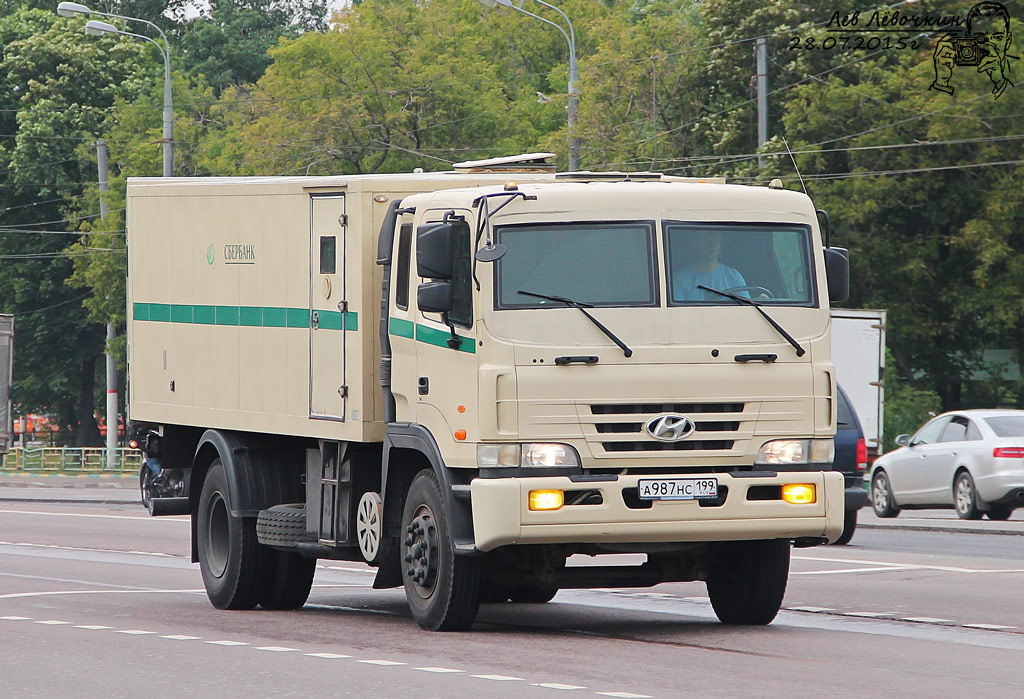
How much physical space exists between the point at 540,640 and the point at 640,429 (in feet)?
4.80

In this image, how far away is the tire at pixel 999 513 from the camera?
24247 millimetres

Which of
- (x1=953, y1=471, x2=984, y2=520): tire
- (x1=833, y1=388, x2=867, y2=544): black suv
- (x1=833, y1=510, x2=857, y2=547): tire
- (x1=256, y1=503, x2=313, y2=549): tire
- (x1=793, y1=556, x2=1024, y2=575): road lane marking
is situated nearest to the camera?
(x1=256, y1=503, x2=313, y2=549): tire

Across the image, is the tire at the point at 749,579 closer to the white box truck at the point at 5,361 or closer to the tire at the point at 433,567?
the tire at the point at 433,567

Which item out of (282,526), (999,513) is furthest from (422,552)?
(999,513)

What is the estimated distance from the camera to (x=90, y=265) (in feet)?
176

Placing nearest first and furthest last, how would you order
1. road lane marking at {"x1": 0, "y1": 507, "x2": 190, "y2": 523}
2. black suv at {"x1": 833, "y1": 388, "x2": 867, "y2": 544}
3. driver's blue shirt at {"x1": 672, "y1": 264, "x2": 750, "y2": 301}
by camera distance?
driver's blue shirt at {"x1": 672, "y1": 264, "x2": 750, "y2": 301}
black suv at {"x1": 833, "y1": 388, "x2": 867, "y2": 544}
road lane marking at {"x1": 0, "y1": 507, "x2": 190, "y2": 523}

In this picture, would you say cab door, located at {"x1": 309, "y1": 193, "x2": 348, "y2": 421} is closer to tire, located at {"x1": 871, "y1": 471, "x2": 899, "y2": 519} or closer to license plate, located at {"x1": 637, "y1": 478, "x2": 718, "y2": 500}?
license plate, located at {"x1": 637, "y1": 478, "x2": 718, "y2": 500}

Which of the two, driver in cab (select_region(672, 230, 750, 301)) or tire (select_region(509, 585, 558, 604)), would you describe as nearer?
driver in cab (select_region(672, 230, 750, 301))

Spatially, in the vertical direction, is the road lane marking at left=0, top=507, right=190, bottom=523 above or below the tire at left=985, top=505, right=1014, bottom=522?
below

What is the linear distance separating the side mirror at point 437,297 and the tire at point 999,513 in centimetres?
1485

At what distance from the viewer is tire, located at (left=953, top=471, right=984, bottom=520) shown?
24188 mm

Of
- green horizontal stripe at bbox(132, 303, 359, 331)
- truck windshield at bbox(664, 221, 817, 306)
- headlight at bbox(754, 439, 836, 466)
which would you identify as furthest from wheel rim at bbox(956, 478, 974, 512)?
truck windshield at bbox(664, 221, 817, 306)

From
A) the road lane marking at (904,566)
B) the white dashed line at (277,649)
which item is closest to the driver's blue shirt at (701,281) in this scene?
the white dashed line at (277,649)

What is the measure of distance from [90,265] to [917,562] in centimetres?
3993
